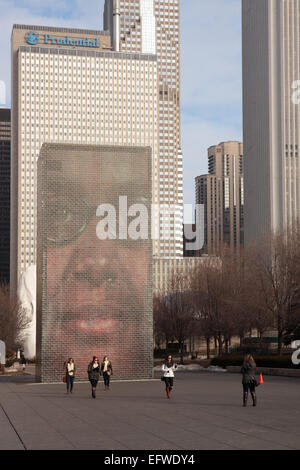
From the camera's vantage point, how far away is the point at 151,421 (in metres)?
19.0

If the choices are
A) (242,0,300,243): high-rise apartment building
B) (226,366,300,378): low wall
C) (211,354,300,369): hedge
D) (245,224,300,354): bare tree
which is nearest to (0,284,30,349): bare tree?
(211,354,300,369): hedge

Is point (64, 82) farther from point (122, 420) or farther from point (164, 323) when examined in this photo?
point (122, 420)

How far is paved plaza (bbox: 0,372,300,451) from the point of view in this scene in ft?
49.3

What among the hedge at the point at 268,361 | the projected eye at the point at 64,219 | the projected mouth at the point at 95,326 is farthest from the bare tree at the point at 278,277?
the projected eye at the point at 64,219

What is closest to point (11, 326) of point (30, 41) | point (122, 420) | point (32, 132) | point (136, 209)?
point (136, 209)

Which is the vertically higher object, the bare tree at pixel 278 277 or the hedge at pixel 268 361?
the bare tree at pixel 278 277

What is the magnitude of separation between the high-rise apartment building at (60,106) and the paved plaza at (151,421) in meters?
145

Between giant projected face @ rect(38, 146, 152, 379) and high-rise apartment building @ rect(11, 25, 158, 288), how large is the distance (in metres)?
130

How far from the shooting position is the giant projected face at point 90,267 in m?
41.3

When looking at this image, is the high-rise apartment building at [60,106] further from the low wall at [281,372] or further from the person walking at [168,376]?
the person walking at [168,376]

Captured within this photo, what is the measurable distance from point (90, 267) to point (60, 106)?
137450 mm

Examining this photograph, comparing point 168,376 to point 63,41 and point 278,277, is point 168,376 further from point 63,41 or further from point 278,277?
point 63,41

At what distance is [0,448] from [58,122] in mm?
163452

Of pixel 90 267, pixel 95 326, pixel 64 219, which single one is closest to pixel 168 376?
pixel 95 326
